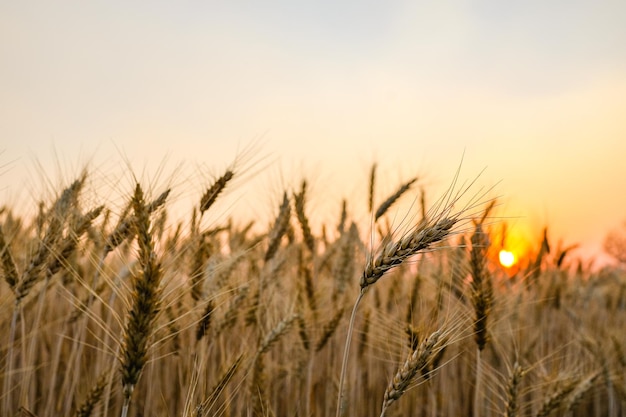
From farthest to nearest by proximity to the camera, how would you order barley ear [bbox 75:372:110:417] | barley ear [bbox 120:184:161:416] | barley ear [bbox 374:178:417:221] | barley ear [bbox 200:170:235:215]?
barley ear [bbox 374:178:417:221], barley ear [bbox 200:170:235:215], barley ear [bbox 75:372:110:417], barley ear [bbox 120:184:161:416]

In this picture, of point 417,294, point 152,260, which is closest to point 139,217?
point 152,260

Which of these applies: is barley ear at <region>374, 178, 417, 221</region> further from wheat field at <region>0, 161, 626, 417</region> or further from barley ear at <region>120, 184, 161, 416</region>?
barley ear at <region>120, 184, 161, 416</region>

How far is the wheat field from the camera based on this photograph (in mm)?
1397

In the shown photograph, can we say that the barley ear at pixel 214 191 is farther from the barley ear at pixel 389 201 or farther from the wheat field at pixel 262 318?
the barley ear at pixel 389 201

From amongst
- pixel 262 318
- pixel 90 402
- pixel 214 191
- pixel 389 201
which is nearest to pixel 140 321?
pixel 90 402

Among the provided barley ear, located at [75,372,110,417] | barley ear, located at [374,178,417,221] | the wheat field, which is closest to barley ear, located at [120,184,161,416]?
the wheat field

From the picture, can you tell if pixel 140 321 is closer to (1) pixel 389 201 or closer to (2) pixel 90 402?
(2) pixel 90 402

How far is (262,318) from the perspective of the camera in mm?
2768

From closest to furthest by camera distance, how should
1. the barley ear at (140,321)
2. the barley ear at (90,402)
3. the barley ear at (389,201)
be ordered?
the barley ear at (140,321)
the barley ear at (90,402)
the barley ear at (389,201)

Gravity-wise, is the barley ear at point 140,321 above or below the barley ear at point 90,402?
above

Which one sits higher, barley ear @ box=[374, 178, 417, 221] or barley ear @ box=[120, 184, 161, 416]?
barley ear @ box=[374, 178, 417, 221]

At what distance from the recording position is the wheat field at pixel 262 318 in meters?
1.40

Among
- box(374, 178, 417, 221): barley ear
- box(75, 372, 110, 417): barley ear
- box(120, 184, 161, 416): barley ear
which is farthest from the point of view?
box(374, 178, 417, 221): barley ear

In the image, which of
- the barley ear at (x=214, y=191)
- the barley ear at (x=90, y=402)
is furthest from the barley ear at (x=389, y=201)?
the barley ear at (x=90, y=402)
